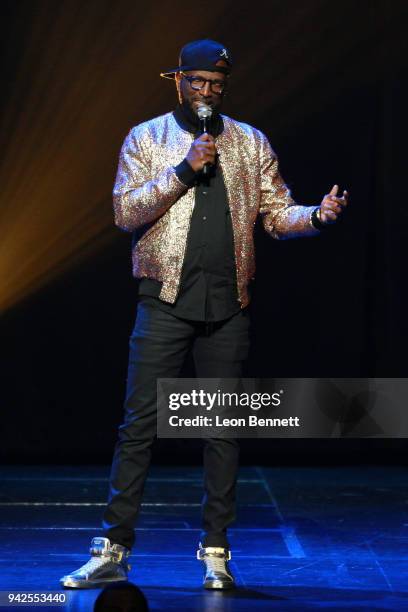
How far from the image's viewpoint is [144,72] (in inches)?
196

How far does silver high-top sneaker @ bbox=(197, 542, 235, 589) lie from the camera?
2.75 metres

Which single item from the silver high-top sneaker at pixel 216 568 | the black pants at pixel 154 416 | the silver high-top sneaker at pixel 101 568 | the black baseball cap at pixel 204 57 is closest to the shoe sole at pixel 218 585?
the silver high-top sneaker at pixel 216 568

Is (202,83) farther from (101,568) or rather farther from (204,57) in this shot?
(101,568)

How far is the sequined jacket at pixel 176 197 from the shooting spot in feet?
9.14

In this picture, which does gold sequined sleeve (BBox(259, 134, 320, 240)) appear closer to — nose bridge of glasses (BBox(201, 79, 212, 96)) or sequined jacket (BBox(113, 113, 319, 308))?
sequined jacket (BBox(113, 113, 319, 308))

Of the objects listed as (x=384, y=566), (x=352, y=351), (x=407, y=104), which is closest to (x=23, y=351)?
(x=352, y=351)

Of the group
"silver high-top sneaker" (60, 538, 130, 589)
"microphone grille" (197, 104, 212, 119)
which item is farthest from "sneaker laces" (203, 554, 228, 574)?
"microphone grille" (197, 104, 212, 119)

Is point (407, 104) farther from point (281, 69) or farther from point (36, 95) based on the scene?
point (36, 95)

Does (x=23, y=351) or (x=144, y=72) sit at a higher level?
(x=144, y=72)

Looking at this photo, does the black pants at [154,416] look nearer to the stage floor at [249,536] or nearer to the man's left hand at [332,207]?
the stage floor at [249,536]

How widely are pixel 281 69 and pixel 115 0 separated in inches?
30.8

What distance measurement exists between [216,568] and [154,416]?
398 millimetres

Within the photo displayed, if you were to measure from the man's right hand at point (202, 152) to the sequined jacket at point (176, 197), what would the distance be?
63 millimetres

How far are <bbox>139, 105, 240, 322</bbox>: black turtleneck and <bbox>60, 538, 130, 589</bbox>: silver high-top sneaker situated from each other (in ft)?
1.93
